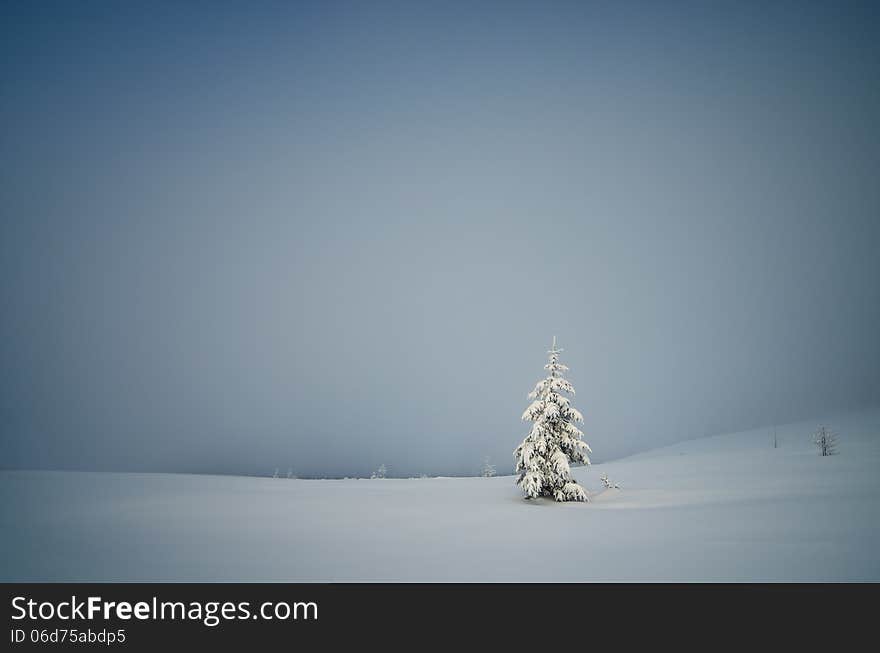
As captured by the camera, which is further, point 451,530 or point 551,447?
point 551,447

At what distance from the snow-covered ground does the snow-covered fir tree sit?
958mm

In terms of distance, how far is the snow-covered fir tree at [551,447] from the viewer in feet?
74.2

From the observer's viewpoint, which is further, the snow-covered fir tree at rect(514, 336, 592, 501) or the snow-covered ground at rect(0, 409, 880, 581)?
the snow-covered fir tree at rect(514, 336, 592, 501)

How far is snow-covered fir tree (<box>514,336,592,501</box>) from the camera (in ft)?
74.2

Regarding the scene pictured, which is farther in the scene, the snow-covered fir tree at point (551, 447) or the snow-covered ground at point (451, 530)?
the snow-covered fir tree at point (551, 447)

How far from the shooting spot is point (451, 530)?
15.9m

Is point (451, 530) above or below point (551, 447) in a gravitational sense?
below

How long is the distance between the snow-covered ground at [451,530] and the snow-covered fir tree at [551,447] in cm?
96

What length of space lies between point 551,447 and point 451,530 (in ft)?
28.1

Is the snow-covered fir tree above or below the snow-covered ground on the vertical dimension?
above

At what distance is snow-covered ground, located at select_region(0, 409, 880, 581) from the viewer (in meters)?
11.3
